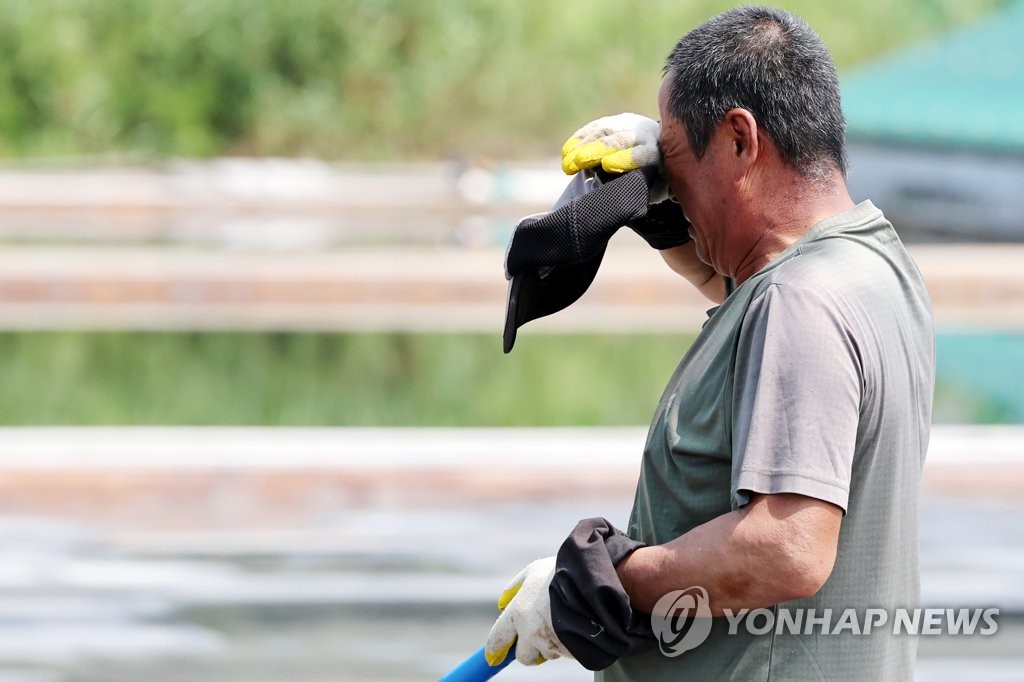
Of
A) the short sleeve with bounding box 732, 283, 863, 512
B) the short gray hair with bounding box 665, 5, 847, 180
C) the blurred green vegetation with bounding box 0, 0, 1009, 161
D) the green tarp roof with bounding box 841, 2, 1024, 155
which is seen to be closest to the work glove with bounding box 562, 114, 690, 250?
the short gray hair with bounding box 665, 5, 847, 180

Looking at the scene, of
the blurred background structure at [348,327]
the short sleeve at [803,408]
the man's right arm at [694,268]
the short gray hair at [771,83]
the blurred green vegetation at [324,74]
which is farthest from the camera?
the blurred green vegetation at [324,74]

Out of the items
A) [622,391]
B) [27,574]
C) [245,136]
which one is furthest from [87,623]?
[245,136]

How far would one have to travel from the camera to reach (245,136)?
79.7ft

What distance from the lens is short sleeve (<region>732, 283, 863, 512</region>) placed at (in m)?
1.69

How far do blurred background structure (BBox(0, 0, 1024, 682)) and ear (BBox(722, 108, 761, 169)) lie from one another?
3.39 metres

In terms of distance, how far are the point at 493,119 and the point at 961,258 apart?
46.7ft

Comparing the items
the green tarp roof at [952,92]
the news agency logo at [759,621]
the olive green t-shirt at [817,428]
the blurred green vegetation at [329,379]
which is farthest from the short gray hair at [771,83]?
the green tarp roof at [952,92]

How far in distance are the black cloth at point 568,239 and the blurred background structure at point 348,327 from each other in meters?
3.10

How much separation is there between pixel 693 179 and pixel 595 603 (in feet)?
2.01

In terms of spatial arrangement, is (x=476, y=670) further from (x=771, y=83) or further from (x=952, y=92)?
(x=952, y=92)

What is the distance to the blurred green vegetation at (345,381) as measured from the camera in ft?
29.2

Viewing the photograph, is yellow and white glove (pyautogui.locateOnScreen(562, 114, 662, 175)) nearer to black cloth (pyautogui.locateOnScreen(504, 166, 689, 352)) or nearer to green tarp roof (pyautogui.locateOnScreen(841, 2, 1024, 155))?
black cloth (pyautogui.locateOnScreen(504, 166, 689, 352))

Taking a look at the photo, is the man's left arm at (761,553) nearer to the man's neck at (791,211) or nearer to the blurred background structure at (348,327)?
the man's neck at (791,211)

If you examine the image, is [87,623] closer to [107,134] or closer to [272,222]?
[272,222]
